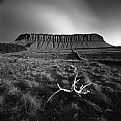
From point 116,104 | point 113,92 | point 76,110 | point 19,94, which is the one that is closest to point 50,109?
point 76,110

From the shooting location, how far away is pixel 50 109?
3506mm

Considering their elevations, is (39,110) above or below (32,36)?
below

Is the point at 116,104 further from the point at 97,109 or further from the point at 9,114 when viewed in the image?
the point at 9,114

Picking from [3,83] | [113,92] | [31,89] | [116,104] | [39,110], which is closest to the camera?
[39,110]

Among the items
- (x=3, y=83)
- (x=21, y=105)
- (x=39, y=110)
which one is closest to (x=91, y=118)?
(x=39, y=110)

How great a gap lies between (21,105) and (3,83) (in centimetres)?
254

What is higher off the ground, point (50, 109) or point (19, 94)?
point (19, 94)

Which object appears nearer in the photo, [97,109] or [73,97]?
[97,109]

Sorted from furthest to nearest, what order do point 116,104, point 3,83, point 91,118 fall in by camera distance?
point 3,83 → point 116,104 → point 91,118

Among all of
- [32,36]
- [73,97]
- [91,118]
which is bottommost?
[91,118]

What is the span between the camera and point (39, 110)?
11.3 ft

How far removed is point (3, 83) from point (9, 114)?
269 centimetres

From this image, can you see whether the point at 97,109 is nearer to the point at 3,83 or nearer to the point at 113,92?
the point at 113,92

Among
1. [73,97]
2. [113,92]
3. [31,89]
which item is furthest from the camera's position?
[31,89]
